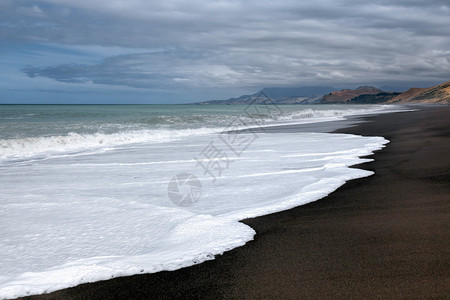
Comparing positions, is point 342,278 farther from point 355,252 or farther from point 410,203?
point 410,203

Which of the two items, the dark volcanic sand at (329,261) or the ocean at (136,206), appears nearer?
the dark volcanic sand at (329,261)

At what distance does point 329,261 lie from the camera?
10.4ft

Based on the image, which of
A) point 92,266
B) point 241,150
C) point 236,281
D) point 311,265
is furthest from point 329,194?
point 241,150

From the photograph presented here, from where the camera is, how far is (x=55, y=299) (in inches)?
108

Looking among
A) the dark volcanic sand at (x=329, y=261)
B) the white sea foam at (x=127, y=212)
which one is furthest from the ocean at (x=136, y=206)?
the dark volcanic sand at (x=329, y=261)

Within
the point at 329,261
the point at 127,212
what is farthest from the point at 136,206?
the point at 329,261

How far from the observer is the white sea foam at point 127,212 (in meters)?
3.25

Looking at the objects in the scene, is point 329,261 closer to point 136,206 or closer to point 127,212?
point 127,212

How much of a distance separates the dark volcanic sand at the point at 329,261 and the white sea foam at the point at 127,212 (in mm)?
212

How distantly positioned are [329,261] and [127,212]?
268 centimetres

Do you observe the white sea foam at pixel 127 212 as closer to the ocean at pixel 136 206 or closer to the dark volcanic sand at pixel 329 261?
the ocean at pixel 136 206

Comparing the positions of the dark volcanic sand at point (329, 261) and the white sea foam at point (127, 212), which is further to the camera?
the white sea foam at point (127, 212)

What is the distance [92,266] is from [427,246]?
2.88 meters

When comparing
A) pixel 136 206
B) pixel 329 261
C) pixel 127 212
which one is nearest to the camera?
pixel 329 261
